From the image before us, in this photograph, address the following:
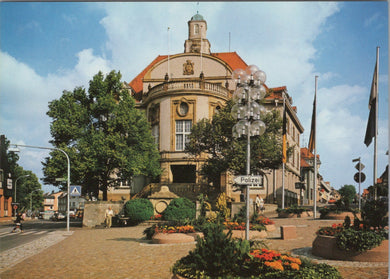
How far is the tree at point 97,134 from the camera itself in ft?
111

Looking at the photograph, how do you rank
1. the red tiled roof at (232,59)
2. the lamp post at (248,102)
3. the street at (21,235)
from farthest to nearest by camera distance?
the red tiled roof at (232,59) < the street at (21,235) < the lamp post at (248,102)

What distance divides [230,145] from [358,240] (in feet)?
83.9

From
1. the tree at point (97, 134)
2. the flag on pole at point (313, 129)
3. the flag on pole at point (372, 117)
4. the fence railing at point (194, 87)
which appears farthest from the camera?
the fence railing at point (194, 87)

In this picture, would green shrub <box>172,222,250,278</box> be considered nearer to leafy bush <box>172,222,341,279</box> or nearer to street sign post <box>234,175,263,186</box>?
leafy bush <box>172,222,341,279</box>

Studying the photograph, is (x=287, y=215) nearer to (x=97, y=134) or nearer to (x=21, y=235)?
(x=97, y=134)

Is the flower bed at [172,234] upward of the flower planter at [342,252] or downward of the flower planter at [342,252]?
downward

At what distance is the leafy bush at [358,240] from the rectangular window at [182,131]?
34.4 metres

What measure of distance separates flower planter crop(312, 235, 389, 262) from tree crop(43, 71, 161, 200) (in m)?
23.6

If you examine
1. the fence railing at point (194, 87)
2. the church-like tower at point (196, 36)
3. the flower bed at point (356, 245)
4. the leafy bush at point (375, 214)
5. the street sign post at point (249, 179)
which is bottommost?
the flower bed at point (356, 245)

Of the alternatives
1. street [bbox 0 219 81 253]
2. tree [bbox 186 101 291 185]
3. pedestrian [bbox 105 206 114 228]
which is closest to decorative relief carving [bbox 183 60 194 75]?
tree [bbox 186 101 291 185]

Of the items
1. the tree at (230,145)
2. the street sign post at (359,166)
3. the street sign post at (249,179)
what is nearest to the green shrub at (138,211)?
the tree at (230,145)

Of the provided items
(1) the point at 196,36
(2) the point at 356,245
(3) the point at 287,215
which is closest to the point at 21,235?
(3) the point at 287,215

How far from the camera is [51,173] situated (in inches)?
1330

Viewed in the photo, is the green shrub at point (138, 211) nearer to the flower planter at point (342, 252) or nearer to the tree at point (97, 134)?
the tree at point (97, 134)
